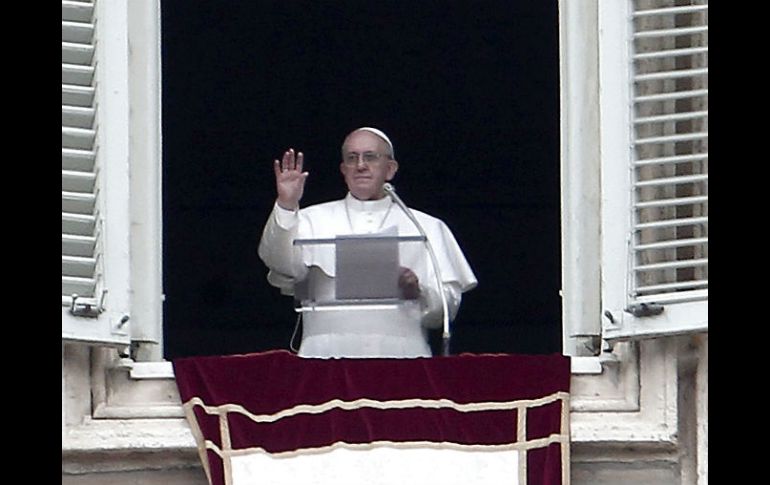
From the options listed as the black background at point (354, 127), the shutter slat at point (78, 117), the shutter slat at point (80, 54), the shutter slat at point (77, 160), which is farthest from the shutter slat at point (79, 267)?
the black background at point (354, 127)

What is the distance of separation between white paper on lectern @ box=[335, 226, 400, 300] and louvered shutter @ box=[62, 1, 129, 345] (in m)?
0.64

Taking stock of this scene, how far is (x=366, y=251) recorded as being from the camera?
10359 mm

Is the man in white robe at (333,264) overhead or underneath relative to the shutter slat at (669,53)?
underneath

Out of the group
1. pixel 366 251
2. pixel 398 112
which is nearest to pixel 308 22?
pixel 398 112

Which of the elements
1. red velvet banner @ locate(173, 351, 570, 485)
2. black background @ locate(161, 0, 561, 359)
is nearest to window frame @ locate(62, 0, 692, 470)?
red velvet banner @ locate(173, 351, 570, 485)

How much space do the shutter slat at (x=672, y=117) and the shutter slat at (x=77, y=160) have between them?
1.30 meters

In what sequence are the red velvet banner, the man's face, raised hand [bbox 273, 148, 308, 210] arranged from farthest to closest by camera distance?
the man's face → raised hand [bbox 273, 148, 308, 210] → the red velvet banner

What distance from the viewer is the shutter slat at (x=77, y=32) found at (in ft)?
33.0

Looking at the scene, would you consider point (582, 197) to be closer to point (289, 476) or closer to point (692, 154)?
point (692, 154)

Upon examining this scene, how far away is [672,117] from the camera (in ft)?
33.0

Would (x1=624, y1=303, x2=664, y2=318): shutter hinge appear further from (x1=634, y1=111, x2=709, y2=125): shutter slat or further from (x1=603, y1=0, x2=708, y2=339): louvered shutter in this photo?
(x1=634, y1=111, x2=709, y2=125): shutter slat

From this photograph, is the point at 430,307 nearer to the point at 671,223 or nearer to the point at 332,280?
the point at 332,280

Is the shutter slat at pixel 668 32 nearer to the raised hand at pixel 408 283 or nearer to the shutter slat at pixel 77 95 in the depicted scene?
the raised hand at pixel 408 283

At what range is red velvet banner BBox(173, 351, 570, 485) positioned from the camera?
9.84 metres
